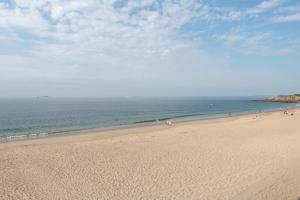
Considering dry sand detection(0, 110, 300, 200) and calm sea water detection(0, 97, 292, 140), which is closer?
dry sand detection(0, 110, 300, 200)

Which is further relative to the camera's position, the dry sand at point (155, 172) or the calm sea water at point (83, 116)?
the calm sea water at point (83, 116)

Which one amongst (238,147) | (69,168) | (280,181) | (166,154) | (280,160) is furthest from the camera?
(238,147)

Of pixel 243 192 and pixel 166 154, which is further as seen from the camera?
pixel 166 154

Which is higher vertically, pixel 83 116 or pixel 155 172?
pixel 83 116

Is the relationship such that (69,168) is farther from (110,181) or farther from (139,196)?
(139,196)

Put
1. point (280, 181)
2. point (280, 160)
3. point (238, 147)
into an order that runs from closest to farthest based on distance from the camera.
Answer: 1. point (280, 181)
2. point (280, 160)
3. point (238, 147)

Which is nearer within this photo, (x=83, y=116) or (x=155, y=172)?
(x=155, y=172)

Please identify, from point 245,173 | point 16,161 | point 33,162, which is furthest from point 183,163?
point 16,161
